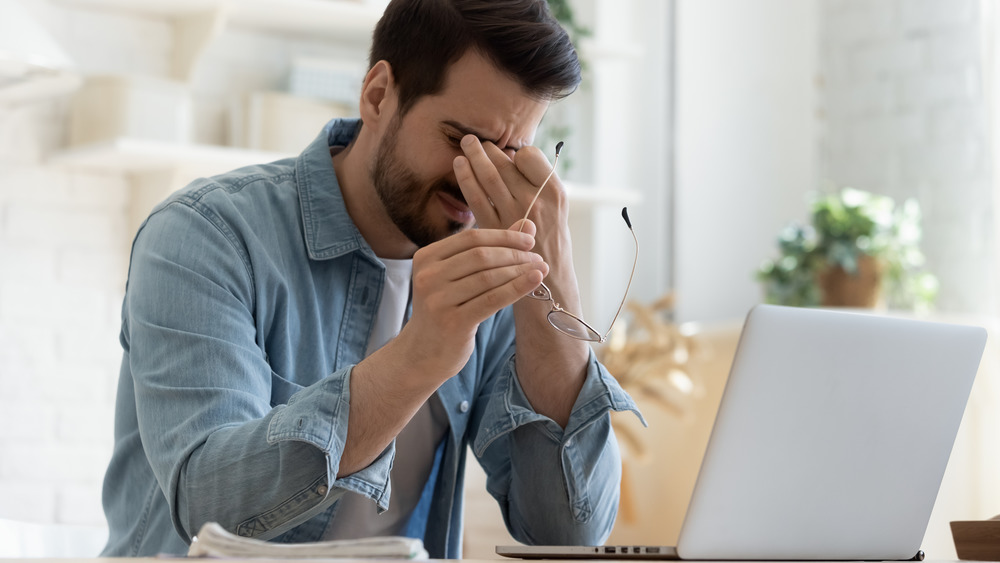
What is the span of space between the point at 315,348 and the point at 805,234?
1.74 meters

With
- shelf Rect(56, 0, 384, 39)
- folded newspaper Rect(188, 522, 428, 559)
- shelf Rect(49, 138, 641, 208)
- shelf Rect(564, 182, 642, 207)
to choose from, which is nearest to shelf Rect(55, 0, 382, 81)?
shelf Rect(56, 0, 384, 39)

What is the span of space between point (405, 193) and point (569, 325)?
0.27m

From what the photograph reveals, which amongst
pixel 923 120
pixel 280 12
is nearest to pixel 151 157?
pixel 280 12

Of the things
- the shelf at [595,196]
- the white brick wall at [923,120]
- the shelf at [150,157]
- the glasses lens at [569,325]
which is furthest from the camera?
the white brick wall at [923,120]

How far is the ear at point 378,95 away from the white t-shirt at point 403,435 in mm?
180

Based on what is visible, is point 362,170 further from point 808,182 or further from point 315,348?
point 808,182

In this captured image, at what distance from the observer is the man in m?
0.96

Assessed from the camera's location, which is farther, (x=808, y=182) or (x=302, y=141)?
(x=808, y=182)

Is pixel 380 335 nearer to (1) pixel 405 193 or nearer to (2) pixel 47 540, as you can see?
(1) pixel 405 193

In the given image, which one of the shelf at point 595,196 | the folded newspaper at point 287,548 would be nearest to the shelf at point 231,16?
the shelf at point 595,196

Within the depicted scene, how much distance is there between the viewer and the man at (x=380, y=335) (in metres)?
0.96

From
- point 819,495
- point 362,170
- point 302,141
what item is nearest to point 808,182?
point 302,141

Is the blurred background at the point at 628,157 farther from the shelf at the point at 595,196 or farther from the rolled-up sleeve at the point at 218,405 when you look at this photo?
the rolled-up sleeve at the point at 218,405

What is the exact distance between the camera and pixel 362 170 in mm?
1348
